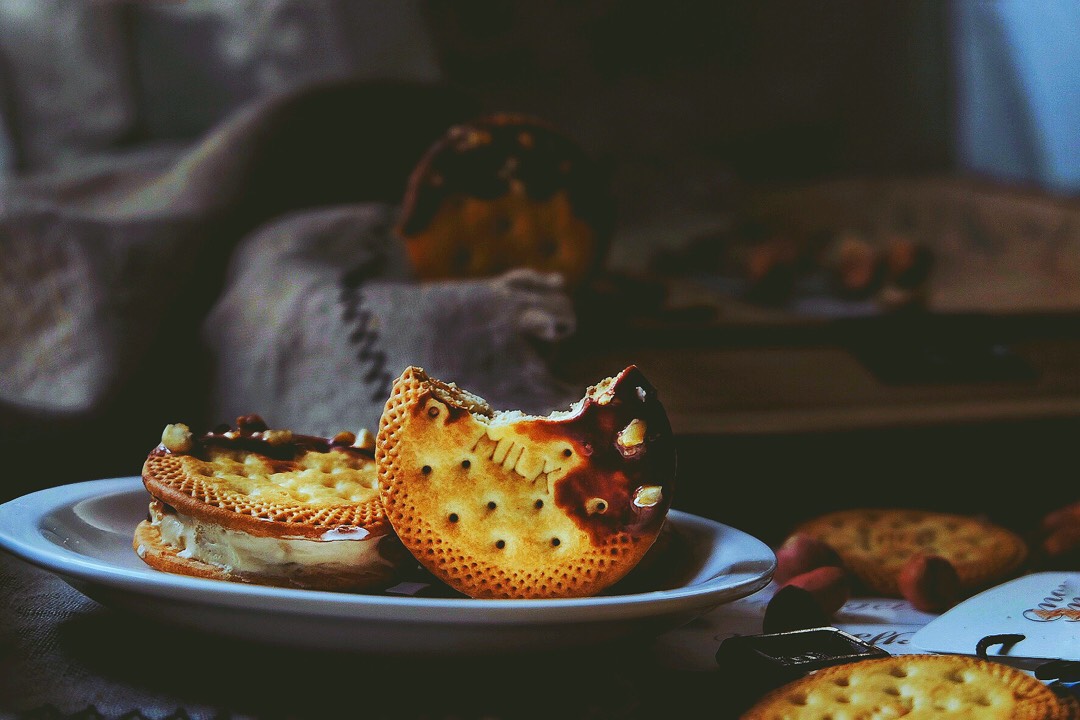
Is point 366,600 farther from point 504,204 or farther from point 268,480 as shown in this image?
point 504,204

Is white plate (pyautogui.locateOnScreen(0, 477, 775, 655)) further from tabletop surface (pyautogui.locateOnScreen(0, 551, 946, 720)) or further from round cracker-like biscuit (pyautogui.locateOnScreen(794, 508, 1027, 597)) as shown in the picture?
round cracker-like biscuit (pyautogui.locateOnScreen(794, 508, 1027, 597))

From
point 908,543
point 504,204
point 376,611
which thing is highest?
point 504,204

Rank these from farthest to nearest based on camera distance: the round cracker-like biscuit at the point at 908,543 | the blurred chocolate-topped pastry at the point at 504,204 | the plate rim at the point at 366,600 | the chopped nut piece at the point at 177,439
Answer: the blurred chocolate-topped pastry at the point at 504,204, the round cracker-like biscuit at the point at 908,543, the chopped nut piece at the point at 177,439, the plate rim at the point at 366,600

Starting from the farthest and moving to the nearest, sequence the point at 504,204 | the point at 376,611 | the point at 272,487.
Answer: the point at 504,204, the point at 272,487, the point at 376,611

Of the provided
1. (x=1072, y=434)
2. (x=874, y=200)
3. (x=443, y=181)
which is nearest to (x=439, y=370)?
(x=443, y=181)

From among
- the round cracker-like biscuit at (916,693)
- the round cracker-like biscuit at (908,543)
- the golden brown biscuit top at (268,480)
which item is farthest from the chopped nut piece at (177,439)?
the round cracker-like biscuit at (908,543)

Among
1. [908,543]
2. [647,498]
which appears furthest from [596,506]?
[908,543]

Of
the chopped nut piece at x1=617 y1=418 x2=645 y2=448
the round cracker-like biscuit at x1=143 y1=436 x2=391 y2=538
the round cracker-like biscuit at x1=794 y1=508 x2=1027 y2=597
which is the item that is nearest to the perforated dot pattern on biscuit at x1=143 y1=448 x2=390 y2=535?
the round cracker-like biscuit at x1=143 y1=436 x2=391 y2=538

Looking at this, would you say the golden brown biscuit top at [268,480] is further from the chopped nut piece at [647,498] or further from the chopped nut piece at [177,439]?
Result: the chopped nut piece at [647,498]
